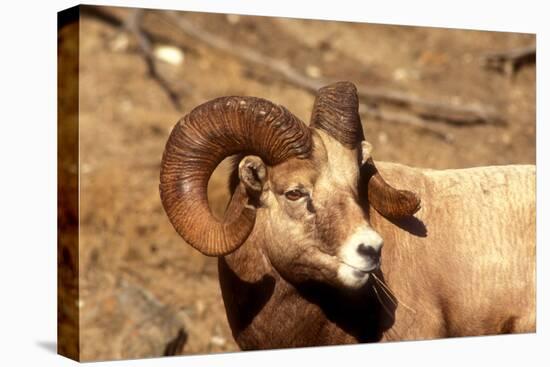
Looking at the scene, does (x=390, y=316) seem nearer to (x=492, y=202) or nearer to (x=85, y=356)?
(x=492, y=202)

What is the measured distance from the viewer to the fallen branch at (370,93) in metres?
11.7

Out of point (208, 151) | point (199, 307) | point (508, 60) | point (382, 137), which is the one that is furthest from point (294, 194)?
point (508, 60)

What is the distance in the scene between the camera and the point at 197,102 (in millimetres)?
12812

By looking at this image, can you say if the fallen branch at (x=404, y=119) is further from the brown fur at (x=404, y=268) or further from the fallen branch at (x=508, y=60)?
the brown fur at (x=404, y=268)

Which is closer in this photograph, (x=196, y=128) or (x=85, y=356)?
(x=196, y=128)

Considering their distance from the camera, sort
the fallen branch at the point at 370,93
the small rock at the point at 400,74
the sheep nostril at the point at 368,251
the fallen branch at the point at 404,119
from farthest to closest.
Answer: the small rock at the point at 400,74 < the fallen branch at the point at 404,119 < the fallen branch at the point at 370,93 < the sheep nostril at the point at 368,251

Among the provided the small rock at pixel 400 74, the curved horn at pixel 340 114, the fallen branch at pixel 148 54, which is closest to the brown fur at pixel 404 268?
the curved horn at pixel 340 114

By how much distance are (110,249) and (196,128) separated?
5165 mm

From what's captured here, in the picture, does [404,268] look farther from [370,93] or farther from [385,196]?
[370,93]

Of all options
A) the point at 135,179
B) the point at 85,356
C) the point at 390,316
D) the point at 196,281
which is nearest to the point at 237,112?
the point at 390,316

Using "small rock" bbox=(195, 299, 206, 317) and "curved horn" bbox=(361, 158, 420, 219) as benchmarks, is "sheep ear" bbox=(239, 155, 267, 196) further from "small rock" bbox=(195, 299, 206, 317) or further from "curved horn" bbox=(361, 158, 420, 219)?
"small rock" bbox=(195, 299, 206, 317)

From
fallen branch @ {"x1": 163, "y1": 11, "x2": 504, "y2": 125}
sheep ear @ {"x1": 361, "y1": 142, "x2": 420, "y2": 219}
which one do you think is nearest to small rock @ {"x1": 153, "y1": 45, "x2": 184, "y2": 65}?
fallen branch @ {"x1": 163, "y1": 11, "x2": 504, "y2": 125}

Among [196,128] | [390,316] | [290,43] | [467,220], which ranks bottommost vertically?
[390,316]

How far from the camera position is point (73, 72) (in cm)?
732
